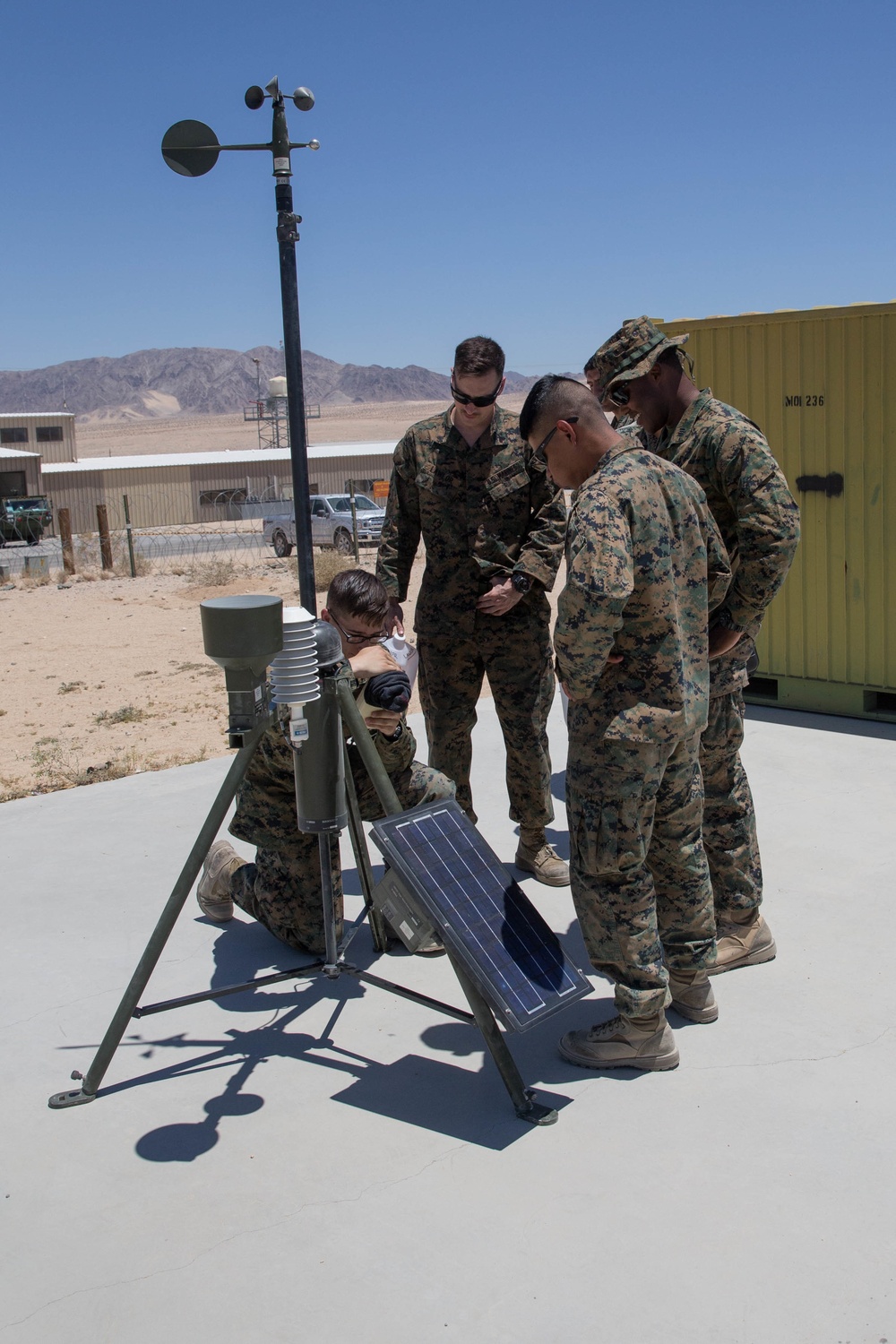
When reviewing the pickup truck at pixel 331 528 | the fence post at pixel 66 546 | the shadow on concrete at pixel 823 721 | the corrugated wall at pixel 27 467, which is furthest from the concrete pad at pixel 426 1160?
the corrugated wall at pixel 27 467

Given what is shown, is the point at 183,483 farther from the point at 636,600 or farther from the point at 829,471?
the point at 636,600

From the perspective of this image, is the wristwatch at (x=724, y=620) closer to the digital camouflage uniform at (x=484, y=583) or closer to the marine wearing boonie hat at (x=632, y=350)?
the marine wearing boonie hat at (x=632, y=350)

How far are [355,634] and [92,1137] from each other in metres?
1.45

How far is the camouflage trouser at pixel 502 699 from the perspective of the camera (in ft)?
13.7

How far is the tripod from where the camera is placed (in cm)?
279

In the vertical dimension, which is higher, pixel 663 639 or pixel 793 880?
pixel 663 639

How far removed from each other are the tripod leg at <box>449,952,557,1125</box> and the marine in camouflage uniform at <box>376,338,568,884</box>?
4.80 feet

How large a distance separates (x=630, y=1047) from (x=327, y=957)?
2.78ft

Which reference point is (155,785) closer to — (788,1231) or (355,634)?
(355,634)

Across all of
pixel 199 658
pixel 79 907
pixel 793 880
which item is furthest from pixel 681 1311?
pixel 199 658

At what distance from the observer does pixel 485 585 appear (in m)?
4.17

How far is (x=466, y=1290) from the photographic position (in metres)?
2.21

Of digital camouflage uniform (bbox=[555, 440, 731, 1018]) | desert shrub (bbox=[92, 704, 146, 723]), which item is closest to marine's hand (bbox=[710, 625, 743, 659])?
digital camouflage uniform (bbox=[555, 440, 731, 1018])

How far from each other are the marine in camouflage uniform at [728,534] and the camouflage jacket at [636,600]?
39 centimetres
